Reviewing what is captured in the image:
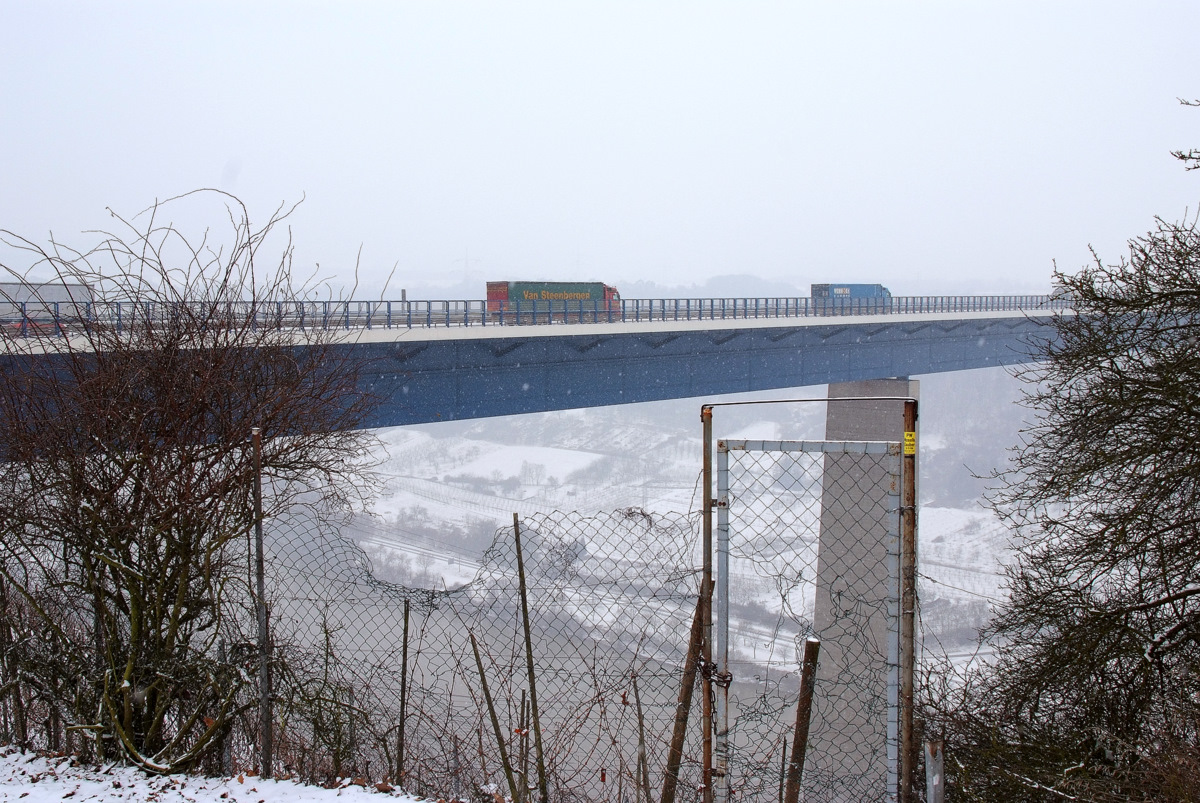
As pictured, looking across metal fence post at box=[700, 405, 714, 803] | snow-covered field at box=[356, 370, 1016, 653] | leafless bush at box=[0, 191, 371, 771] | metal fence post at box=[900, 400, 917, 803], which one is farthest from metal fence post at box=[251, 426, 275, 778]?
snow-covered field at box=[356, 370, 1016, 653]

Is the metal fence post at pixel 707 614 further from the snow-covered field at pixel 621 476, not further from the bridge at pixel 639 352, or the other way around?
the snow-covered field at pixel 621 476

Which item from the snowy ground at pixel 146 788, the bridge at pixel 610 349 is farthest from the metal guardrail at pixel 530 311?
the snowy ground at pixel 146 788

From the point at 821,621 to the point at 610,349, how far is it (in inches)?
457

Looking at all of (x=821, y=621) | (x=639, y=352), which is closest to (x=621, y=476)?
(x=821, y=621)

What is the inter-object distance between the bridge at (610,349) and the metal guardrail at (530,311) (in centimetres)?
7

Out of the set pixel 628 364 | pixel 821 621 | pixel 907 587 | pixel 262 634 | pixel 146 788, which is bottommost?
pixel 821 621

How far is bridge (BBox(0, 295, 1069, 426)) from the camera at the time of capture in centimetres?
1702

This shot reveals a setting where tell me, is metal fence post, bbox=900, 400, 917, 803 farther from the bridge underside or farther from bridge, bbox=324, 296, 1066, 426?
the bridge underside

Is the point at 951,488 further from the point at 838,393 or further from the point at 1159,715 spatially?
the point at 1159,715

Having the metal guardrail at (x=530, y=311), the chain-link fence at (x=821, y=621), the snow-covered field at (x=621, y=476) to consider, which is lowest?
the snow-covered field at (x=621, y=476)

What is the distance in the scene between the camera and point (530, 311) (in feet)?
70.1

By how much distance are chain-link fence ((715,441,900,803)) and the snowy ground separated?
2371 millimetres

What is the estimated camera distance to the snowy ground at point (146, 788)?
4574mm

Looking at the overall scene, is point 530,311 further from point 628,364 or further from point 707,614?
point 707,614
